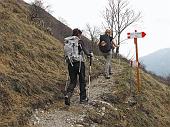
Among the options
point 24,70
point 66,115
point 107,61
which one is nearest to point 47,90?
point 24,70

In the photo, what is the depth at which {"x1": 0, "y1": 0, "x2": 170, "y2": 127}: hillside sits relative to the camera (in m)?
11.4

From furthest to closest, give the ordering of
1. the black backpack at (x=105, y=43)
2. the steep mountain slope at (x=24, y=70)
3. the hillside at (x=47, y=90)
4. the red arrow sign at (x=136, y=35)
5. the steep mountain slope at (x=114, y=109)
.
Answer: the black backpack at (x=105, y=43) < the red arrow sign at (x=136, y=35) < the steep mountain slope at (x=114, y=109) < the hillside at (x=47, y=90) < the steep mountain slope at (x=24, y=70)

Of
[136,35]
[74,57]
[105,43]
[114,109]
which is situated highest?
[136,35]

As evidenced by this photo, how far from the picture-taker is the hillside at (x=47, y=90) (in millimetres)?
11367

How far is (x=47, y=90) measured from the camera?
43.4 feet

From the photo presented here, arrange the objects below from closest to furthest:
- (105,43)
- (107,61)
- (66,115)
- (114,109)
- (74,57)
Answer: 1. (66,115)
2. (74,57)
3. (114,109)
4. (105,43)
5. (107,61)

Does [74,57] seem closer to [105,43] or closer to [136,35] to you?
[105,43]

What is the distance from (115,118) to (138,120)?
1353 millimetres

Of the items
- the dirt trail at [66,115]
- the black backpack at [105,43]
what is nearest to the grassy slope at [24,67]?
the dirt trail at [66,115]

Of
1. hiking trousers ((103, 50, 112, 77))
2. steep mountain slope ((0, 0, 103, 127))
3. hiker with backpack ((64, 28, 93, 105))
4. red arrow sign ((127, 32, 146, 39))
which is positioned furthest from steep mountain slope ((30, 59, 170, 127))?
red arrow sign ((127, 32, 146, 39))

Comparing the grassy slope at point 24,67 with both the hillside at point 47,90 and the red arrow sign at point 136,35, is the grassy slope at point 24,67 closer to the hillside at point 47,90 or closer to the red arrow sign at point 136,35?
the hillside at point 47,90

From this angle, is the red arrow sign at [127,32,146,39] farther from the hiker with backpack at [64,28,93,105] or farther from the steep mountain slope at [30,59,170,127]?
the hiker with backpack at [64,28,93,105]

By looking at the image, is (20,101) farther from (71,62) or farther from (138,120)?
(138,120)

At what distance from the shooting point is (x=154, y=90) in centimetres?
1897
